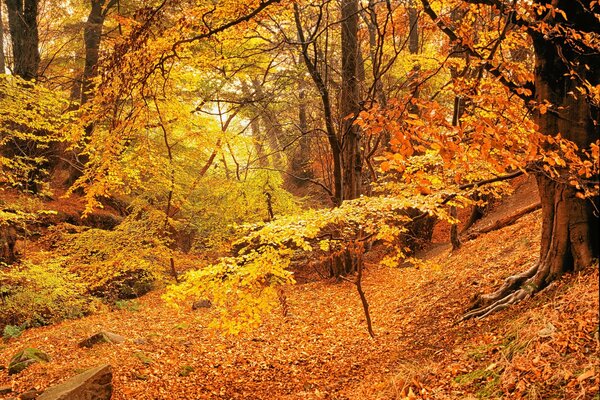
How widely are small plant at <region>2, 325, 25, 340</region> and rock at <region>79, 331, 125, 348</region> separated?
2.24 metres

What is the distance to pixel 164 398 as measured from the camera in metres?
6.56

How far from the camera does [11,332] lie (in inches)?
373

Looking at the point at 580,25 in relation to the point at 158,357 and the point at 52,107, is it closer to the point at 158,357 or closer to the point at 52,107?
the point at 158,357

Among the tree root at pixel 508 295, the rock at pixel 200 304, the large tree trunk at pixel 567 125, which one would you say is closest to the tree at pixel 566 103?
the large tree trunk at pixel 567 125

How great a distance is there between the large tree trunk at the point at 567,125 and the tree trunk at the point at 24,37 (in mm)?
14535

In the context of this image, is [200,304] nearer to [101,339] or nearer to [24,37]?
[101,339]

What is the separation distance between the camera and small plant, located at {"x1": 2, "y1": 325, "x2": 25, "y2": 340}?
9.33 metres

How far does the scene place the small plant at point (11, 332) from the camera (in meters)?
9.33

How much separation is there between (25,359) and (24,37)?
11201 millimetres

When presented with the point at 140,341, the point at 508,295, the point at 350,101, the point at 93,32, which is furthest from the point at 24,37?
the point at 508,295

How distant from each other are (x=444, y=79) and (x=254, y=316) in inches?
529

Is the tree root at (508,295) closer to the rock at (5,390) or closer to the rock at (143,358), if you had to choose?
the rock at (143,358)

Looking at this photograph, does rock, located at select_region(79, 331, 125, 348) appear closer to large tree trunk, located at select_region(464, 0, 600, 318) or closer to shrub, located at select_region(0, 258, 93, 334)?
shrub, located at select_region(0, 258, 93, 334)

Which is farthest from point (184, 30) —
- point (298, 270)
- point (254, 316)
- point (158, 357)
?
point (298, 270)
